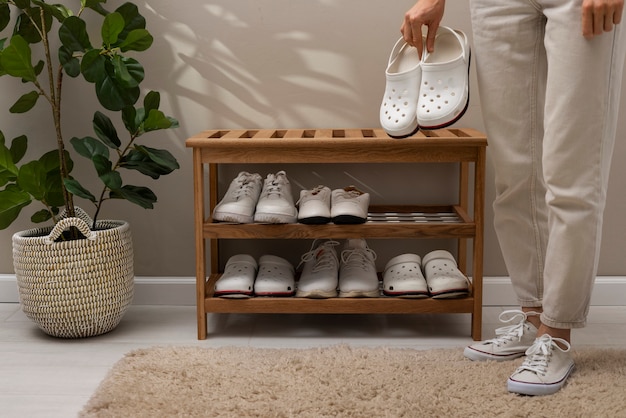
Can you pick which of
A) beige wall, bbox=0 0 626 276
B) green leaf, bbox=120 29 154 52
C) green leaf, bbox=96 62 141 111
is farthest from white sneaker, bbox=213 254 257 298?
green leaf, bbox=120 29 154 52

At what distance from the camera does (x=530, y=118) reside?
1683 mm

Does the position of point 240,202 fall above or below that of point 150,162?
below

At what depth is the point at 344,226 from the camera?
2.01 m

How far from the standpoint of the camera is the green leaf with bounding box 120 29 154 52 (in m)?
1.98

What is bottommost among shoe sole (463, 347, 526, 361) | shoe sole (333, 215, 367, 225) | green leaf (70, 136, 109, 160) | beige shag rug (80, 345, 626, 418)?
beige shag rug (80, 345, 626, 418)

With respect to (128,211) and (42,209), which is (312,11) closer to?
(128,211)

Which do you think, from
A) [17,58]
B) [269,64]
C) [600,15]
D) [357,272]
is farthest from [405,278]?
[17,58]

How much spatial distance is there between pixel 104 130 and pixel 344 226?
2.31 ft

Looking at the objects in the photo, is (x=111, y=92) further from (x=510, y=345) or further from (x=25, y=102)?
(x=510, y=345)

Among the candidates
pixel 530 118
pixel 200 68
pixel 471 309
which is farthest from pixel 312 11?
pixel 471 309

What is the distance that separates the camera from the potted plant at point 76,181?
6.41ft

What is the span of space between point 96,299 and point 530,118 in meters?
1.20

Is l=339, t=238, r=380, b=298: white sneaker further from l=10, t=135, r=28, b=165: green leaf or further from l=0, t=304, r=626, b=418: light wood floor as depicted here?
l=10, t=135, r=28, b=165: green leaf

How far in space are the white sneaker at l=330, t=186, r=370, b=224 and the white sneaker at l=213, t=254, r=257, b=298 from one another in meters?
0.29
